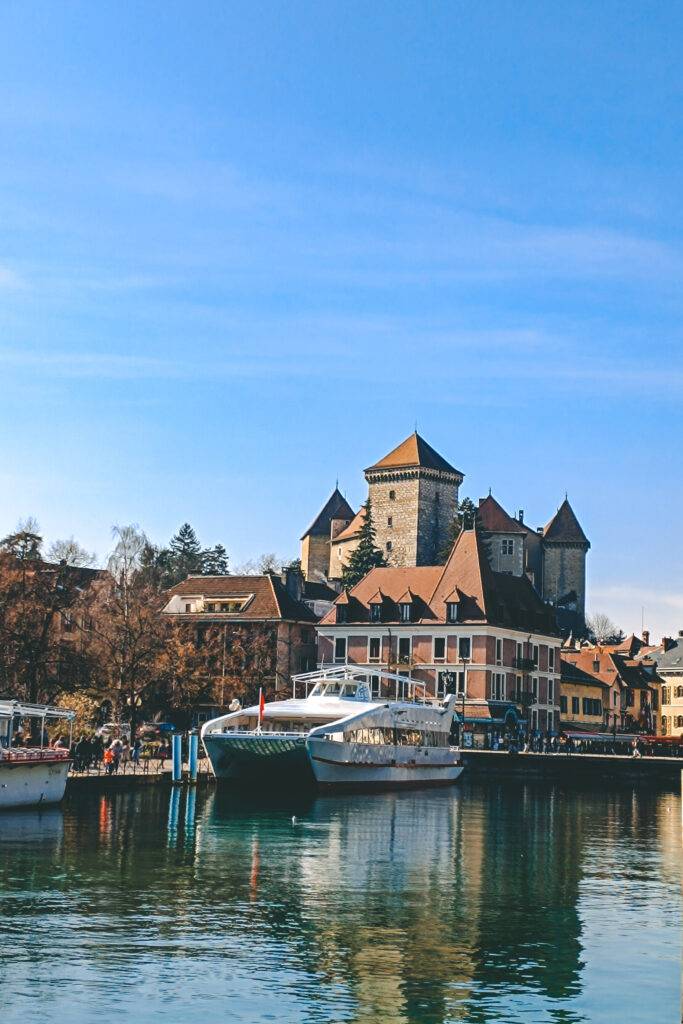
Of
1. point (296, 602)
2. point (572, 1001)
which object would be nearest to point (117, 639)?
point (296, 602)

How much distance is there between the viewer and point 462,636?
9944 cm

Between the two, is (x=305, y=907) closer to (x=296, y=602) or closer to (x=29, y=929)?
(x=29, y=929)

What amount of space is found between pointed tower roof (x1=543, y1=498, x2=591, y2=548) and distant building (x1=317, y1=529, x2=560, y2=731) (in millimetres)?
68205

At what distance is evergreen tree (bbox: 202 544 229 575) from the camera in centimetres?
17869

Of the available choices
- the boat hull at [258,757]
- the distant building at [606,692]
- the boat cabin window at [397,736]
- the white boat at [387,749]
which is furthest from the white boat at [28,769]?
the distant building at [606,692]

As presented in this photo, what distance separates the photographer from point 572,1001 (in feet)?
75.5

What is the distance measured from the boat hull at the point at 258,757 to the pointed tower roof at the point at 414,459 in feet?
299

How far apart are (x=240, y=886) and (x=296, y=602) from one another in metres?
74.8

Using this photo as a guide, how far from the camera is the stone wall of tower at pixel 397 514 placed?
152625 mm

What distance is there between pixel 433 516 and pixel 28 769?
365 feet

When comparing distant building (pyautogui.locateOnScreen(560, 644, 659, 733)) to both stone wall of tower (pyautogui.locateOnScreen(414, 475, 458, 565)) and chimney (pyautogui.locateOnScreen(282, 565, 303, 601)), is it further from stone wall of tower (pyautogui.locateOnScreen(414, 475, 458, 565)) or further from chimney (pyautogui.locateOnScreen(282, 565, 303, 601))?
stone wall of tower (pyautogui.locateOnScreen(414, 475, 458, 565))

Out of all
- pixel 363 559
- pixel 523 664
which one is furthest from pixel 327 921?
pixel 363 559

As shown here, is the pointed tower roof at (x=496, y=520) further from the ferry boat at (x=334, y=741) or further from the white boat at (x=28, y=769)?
the white boat at (x=28, y=769)

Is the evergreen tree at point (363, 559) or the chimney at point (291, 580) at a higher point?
the evergreen tree at point (363, 559)
